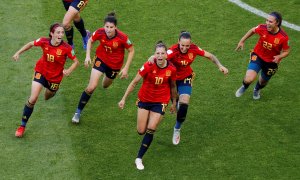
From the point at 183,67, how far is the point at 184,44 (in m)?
0.70

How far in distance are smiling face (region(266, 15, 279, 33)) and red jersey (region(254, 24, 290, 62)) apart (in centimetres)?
10

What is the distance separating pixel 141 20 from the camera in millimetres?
18234

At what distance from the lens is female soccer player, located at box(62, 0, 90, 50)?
16.1m

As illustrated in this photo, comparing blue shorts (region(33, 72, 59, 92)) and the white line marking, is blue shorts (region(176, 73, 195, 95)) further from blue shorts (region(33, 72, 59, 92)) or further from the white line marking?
the white line marking

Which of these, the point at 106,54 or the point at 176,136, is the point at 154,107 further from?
the point at 106,54

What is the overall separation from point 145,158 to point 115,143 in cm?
79

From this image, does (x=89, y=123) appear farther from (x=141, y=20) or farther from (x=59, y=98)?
(x=141, y=20)

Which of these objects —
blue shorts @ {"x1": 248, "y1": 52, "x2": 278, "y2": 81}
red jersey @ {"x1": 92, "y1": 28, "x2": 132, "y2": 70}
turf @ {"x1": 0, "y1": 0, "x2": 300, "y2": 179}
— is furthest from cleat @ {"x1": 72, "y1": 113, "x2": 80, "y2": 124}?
blue shorts @ {"x1": 248, "y1": 52, "x2": 278, "y2": 81}

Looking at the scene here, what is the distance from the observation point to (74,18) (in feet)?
54.1

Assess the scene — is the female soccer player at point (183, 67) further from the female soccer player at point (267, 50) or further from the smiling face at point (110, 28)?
the female soccer player at point (267, 50)

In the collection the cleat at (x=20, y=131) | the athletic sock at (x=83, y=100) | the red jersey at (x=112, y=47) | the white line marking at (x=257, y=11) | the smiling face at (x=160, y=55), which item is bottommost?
the cleat at (x=20, y=131)

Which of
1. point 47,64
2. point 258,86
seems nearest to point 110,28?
point 47,64

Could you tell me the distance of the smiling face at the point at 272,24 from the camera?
14.1m

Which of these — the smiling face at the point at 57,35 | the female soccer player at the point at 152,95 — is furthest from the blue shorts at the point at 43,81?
the female soccer player at the point at 152,95
